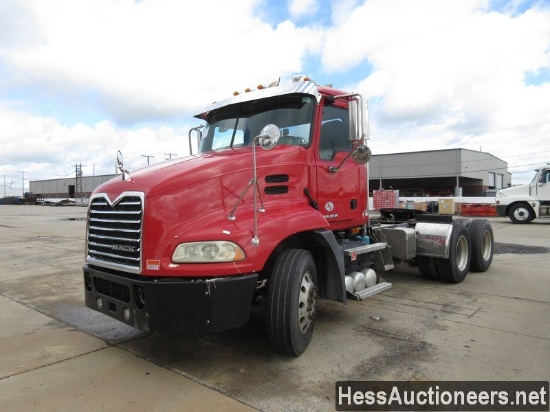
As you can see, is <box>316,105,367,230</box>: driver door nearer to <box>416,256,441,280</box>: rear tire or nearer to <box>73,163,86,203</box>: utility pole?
<box>416,256,441,280</box>: rear tire

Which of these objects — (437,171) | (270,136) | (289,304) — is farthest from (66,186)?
(289,304)

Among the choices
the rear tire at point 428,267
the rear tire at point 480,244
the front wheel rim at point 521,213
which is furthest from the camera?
the front wheel rim at point 521,213

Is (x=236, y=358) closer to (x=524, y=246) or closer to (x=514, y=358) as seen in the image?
(x=514, y=358)

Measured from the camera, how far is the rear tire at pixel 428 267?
6867 millimetres

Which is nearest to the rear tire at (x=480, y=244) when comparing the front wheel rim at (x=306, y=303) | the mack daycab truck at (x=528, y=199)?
the front wheel rim at (x=306, y=303)

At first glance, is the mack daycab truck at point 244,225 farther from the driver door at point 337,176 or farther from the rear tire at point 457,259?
the rear tire at point 457,259

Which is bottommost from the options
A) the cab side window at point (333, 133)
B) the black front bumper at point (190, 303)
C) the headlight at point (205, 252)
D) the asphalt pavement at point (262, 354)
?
the asphalt pavement at point (262, 354)

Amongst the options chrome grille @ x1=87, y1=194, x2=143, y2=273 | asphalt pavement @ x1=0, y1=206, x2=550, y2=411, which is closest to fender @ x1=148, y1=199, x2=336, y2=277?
chrome grille @ x1=87, y1=194, x2=143, y2=273

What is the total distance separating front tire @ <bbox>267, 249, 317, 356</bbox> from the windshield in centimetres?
144

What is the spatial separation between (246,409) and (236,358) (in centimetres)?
94

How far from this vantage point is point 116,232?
3.66 meters

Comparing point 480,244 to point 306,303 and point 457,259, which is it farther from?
point 306,303

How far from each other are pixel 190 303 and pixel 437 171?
5043 centimetres

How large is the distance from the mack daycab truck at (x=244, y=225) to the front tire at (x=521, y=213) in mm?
17704
